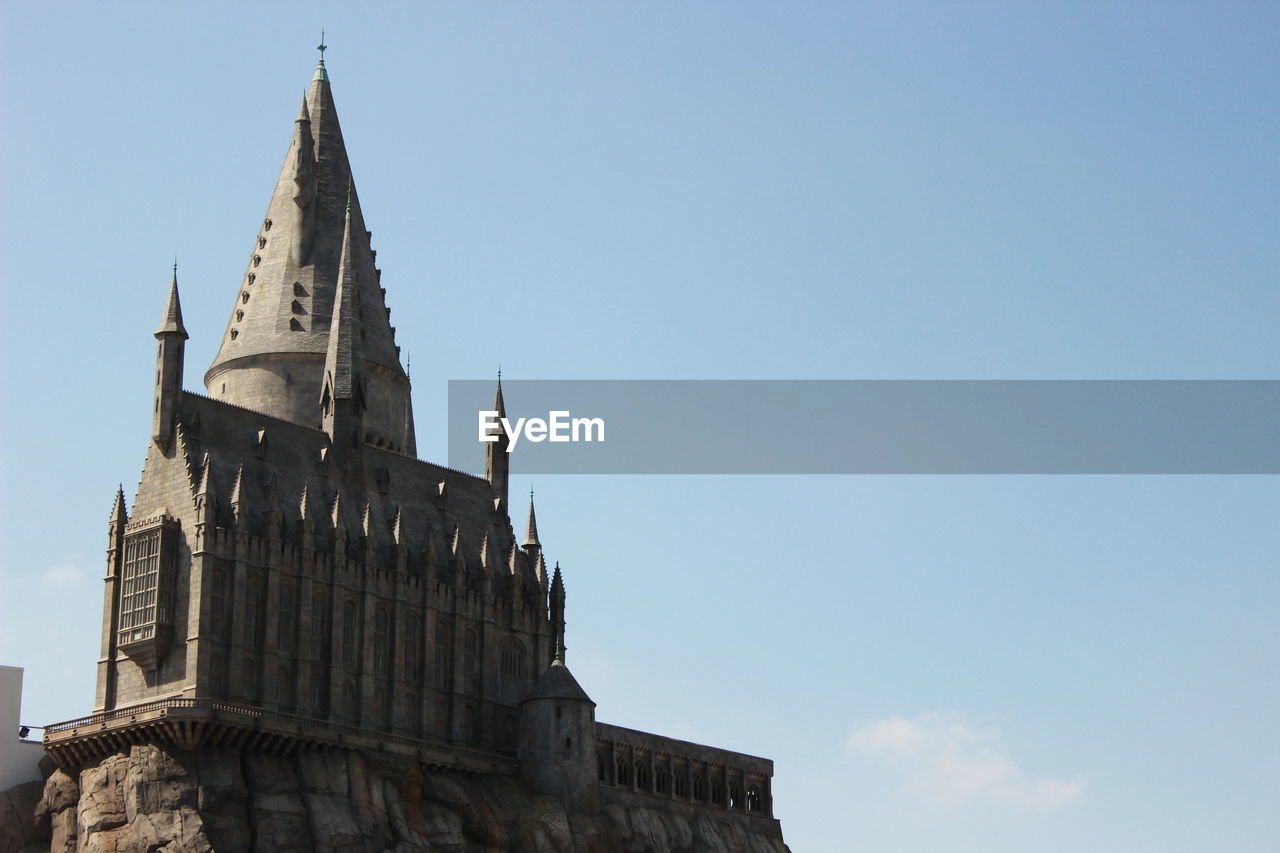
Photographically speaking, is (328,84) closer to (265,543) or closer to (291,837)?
(265,543)

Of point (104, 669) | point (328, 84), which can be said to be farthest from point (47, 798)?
point (328, 84)

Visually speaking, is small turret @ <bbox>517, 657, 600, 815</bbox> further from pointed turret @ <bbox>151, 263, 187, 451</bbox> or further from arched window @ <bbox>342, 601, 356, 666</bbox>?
pointed turret @ <bbox>151, 263, 187, 451</bbox>

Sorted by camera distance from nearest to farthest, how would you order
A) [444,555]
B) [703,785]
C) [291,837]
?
[291,837]
[444,555]
[703,785]

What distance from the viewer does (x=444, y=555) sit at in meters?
123

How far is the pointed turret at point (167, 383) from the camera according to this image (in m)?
111

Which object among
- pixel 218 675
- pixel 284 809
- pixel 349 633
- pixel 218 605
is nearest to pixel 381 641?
pixel 349 633

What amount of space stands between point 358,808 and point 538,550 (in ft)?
89.1

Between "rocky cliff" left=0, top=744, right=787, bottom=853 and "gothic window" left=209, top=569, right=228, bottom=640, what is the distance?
6.22m

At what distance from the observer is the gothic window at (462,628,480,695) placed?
122 m

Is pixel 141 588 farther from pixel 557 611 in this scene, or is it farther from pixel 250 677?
pixel 557 611

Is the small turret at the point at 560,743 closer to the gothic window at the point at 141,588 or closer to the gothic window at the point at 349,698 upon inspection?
the gothic window at the point at 349,698

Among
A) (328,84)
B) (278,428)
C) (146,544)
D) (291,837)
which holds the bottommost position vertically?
(291,837)

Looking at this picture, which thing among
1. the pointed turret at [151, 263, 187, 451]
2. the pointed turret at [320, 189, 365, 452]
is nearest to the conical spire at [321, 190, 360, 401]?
the pointed turret at [320, 189, 365, 452]

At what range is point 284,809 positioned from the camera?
10438 cm
